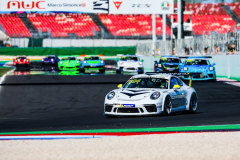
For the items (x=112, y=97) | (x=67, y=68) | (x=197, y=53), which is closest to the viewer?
(x=112, y=97)

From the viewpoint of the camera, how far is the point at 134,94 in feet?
37.0

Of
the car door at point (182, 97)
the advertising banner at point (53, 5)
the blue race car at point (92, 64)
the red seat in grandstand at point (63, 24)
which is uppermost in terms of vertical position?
the red seat in grandstand at point (63, 24)

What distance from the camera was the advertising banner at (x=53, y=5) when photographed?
4100cm

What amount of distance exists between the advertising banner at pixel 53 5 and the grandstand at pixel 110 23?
21.0 metres

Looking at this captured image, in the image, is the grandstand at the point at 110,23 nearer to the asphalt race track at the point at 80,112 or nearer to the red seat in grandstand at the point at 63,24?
the red seat in grandstand at the point at 63,24

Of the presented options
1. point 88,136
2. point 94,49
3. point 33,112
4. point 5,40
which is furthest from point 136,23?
point 88,136

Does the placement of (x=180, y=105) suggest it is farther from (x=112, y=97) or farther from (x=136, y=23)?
(x=136, y=23)

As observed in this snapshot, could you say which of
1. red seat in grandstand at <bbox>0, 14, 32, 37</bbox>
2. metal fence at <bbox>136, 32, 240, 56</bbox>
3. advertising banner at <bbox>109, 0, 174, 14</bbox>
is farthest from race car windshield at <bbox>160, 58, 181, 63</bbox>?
red seat in grandstand at <bbox>0, 14, 32, 37</bbox>

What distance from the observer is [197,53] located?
1332 inches

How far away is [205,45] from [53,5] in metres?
15.0

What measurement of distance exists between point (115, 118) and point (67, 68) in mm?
26392

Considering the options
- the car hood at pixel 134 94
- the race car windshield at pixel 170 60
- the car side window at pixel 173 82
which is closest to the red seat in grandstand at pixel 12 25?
the race car windshield at pixel 170 60

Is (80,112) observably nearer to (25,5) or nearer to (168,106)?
(168,106)

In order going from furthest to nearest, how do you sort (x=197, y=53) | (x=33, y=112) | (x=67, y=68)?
(x=67, y=68)
(x=197, y=53)
(x=33, y=112)
